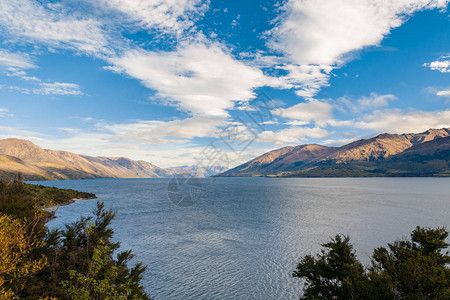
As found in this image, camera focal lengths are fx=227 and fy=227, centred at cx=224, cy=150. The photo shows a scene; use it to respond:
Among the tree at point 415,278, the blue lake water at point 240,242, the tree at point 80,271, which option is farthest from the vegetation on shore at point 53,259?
the tree at point 415,278

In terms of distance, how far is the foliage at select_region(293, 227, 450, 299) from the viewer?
22688 millimetres

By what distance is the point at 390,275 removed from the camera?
26484 millimetres

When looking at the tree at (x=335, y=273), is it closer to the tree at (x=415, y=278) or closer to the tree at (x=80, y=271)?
the tree at (x=415, y=278)

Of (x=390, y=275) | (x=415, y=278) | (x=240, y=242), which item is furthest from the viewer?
(x=240, y=242)

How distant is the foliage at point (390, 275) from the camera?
22688mm

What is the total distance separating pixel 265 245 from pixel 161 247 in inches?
1029

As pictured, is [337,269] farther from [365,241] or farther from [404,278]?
[365,241]

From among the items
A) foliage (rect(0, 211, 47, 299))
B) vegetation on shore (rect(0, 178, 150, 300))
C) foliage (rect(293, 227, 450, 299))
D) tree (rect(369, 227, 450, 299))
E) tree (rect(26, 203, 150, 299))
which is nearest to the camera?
foliage (rect(0, 211, 47, 299))

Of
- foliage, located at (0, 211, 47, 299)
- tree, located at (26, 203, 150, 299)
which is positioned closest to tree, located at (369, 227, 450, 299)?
tree, located at (26, 203, 150, 299)

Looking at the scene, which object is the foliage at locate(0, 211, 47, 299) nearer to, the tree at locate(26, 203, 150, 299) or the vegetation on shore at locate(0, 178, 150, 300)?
the vegetation on shore at locate(0, 178, 150, 300)

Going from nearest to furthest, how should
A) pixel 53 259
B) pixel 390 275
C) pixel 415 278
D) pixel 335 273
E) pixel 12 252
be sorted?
pixel 12 252, pixel 415 278, pixel 53 259, pixel 390 275, pixel 335 273

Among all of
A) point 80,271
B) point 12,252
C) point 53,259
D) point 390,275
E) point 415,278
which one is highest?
point 12,252

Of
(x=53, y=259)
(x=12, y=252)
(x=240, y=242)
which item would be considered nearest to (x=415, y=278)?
(x=12, y=252)

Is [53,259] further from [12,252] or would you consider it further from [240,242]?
[240,242]
